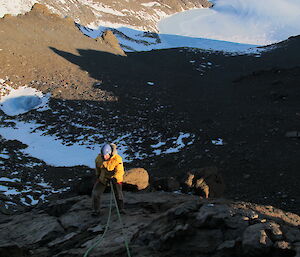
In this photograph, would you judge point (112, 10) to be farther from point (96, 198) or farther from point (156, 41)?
point (96, 198)

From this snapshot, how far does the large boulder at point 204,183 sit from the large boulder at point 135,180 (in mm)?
1422

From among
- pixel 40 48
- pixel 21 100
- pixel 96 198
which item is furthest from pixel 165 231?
pixel 40 48

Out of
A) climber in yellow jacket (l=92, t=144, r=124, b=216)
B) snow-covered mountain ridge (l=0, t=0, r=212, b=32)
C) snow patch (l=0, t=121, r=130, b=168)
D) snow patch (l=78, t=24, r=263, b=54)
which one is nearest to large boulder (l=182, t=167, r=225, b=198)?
climber in yellow jacket (l=92, t=144, r=124, b=216)

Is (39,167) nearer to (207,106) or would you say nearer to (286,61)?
(207,106)

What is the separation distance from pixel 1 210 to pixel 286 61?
45786 mm

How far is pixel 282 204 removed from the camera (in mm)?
11234

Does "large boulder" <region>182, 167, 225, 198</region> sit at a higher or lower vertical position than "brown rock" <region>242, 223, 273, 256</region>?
lower

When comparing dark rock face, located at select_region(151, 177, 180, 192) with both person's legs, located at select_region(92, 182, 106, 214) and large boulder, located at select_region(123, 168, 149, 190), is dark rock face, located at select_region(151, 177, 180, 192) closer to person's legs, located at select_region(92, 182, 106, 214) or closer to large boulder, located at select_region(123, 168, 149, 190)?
large boulder, located at select_region(123, 168, 149, 190)

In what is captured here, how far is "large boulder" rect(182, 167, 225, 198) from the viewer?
11.0m

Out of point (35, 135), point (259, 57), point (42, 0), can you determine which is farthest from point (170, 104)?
point (42, 0)

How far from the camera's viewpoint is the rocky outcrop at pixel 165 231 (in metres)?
5.18

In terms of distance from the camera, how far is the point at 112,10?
368ft

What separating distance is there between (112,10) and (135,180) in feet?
363

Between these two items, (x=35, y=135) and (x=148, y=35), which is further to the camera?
(x=148, y=35)
